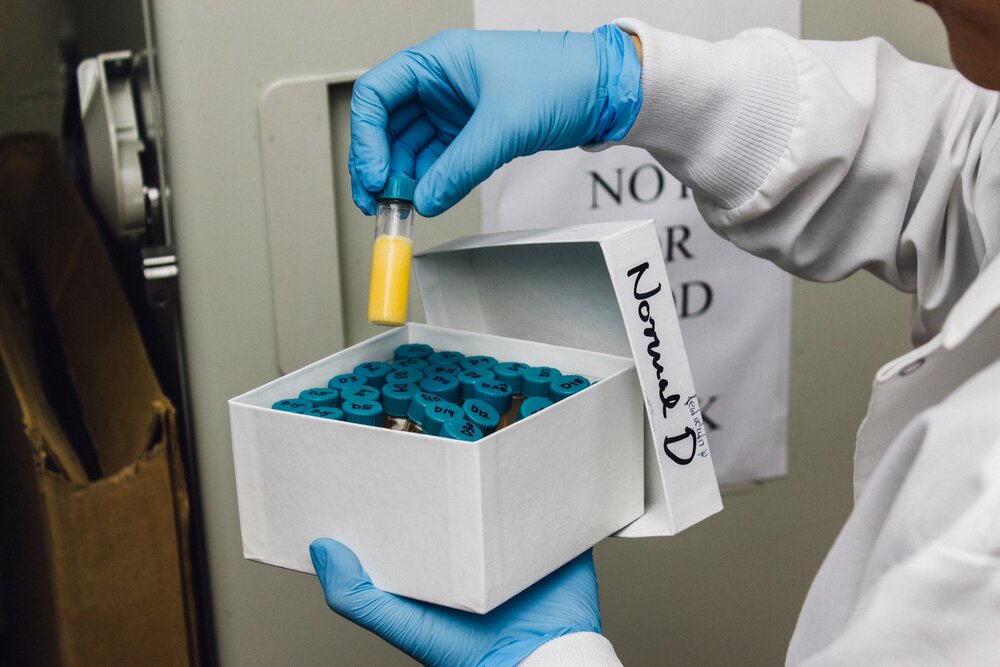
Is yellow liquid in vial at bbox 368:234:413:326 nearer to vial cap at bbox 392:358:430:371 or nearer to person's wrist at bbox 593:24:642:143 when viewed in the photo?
vial cap at bbox 392:358:430:371

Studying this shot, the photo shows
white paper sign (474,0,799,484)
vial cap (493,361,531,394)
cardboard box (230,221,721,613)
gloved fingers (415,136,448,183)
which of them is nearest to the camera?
cardboard box (230,221,721,613)

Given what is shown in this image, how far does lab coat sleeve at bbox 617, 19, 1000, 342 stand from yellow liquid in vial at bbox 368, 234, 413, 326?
0.80 ft

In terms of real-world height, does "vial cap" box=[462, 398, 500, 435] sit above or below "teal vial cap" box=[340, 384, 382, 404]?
below

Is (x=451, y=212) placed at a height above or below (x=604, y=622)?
above

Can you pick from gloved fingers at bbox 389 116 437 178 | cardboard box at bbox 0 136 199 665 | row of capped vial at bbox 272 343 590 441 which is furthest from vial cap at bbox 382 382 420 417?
cardboard box at bbox 0 136 199 665

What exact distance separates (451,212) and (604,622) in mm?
562

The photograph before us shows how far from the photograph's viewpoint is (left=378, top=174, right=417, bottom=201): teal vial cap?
75cm

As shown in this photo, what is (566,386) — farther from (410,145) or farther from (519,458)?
(410,145)

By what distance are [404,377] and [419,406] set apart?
7 centimetres

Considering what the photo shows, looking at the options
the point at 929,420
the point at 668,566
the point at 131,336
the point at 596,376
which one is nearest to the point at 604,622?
the point at 668,566

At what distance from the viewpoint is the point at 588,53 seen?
791 millimetres

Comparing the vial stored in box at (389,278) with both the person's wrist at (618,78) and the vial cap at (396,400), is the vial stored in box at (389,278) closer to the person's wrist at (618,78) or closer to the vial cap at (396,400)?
the vial cap at (396,400)

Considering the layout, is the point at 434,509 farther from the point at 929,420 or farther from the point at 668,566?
the point at 668,566

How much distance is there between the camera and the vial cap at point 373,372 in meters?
0.76
